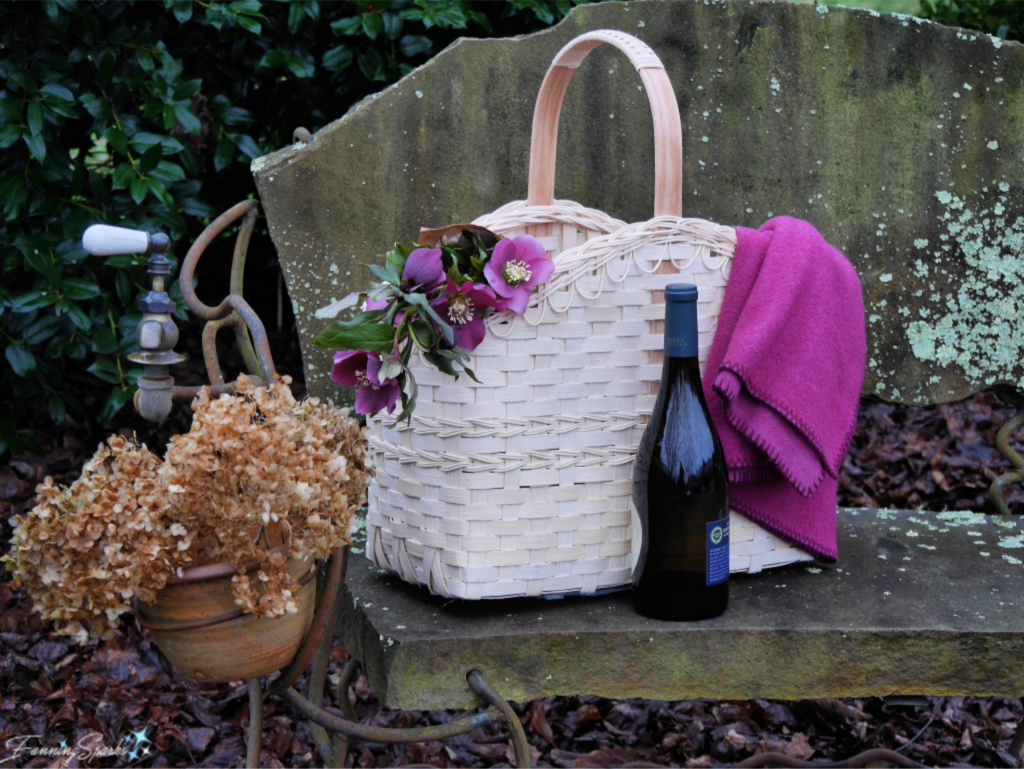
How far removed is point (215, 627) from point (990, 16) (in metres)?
2.26

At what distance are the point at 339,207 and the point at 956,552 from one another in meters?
1.15

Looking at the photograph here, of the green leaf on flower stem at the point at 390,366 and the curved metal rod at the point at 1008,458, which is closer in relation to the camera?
the green leaf on flower stem at the point at 390,366

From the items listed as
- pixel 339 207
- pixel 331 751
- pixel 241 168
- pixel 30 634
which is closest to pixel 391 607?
pixel 331 751

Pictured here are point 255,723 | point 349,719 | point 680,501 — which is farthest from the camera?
point 349,719

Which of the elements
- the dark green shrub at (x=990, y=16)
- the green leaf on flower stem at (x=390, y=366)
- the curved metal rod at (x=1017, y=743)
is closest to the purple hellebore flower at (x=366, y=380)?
the green leaf on flower stem at (x=390, y=366)

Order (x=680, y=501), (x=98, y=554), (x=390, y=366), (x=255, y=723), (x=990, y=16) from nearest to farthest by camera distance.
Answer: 1. (x=98, y=554)
2. (x=390, y=366)
3. (x=680, y=501)
4. (x=255, y=723)
5. (x=990, y=16)

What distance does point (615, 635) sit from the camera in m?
1.16

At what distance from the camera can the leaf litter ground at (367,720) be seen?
1.85m

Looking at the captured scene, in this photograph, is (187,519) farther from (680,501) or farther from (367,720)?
(367,720)

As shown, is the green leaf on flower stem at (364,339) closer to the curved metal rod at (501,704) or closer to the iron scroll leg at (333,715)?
the iron scroll leg at (333,715)

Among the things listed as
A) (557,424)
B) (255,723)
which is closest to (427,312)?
(557,424)

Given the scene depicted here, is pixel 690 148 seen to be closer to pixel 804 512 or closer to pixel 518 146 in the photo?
pixel 518 146

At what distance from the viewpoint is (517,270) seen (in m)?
1.09

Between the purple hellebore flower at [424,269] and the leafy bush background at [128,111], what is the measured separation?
1.02 meters
